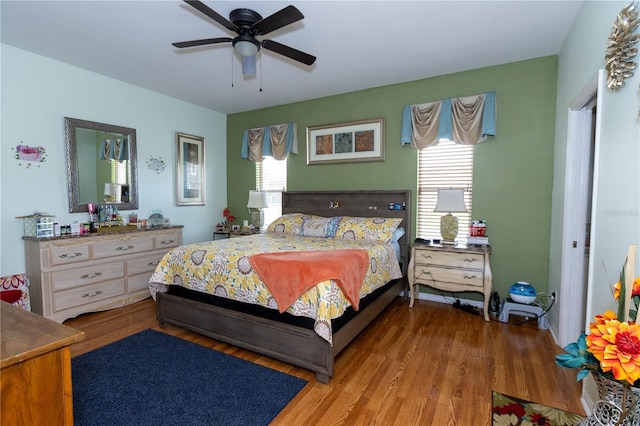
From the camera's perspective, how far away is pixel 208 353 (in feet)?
8.32

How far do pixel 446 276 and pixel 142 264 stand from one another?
12.1 feet

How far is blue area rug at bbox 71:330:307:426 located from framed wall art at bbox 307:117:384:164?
3.01m

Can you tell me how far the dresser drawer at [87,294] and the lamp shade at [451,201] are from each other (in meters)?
3.88

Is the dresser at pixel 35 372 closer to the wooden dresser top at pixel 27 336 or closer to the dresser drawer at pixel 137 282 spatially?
the wooden dresser top at pixel 27 336

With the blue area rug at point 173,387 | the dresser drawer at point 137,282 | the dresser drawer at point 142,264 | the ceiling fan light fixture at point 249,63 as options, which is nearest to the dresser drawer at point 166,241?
the dresser drawer at point 142,264

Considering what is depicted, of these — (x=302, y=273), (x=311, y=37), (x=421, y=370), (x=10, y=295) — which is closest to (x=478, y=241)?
(x=421, y=370)

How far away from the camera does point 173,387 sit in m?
2.10

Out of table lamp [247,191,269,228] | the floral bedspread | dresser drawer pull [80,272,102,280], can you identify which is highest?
table lamp [247,191,269,228]

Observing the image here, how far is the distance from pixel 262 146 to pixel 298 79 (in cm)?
149

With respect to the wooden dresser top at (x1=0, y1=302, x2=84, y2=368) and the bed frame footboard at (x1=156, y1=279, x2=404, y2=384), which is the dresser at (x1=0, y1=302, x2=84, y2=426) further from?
the bed frame footboard at (x1=156, y1=279, x2=404, y2=384)

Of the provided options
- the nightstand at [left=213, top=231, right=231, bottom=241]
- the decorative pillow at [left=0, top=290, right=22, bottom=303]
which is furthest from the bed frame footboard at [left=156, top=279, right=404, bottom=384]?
the nightstand at [left=213, top=231, right=231, bottom=241]

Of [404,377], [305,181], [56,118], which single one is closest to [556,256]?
[404,377]

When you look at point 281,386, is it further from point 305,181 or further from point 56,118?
point 56,118

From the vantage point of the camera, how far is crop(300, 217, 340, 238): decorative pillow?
3891 millimetres
